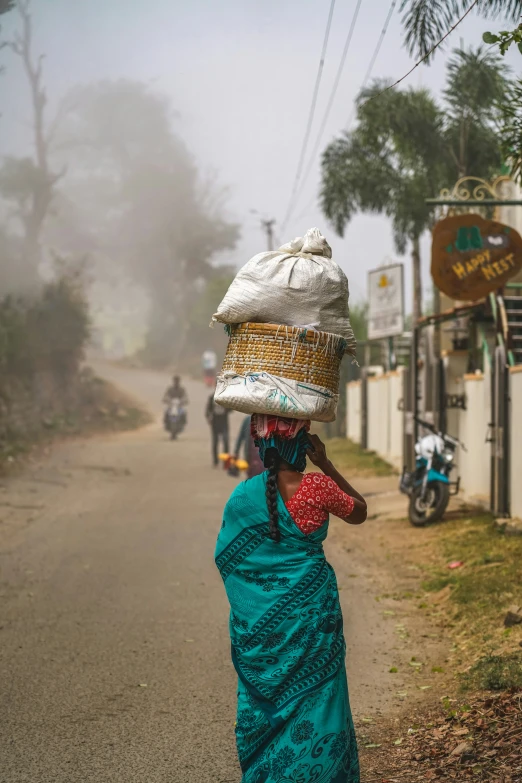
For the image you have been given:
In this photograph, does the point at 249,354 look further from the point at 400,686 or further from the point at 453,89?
the point at 453,89

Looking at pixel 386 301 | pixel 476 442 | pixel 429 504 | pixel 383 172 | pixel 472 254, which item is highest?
pixel 383 172

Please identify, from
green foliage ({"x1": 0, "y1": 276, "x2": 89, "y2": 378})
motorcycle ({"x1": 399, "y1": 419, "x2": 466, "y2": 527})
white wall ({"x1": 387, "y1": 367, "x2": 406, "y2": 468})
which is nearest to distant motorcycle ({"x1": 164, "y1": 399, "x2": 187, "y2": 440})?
green foliage ({"x1": 0, "y1": 276, "x2": 89, "y2": 378})

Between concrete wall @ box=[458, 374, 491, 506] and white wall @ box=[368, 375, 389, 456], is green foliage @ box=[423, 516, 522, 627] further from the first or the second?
white wall @ box=[368, 375, 389, 456]

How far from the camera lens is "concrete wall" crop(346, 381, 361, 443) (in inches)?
1102

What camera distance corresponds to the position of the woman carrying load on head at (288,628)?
3.24 metres

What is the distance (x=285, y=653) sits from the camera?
3320mm


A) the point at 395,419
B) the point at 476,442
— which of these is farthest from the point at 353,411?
the point at 476,442

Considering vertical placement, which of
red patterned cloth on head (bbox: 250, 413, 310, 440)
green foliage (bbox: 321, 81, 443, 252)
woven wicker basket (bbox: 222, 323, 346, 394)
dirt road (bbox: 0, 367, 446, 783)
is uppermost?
green foliage (bbox: 321, 81, 443, 252)

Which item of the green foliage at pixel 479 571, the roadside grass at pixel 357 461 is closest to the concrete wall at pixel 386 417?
the roadside grass at pixel 357 461

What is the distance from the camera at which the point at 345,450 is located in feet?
83.7

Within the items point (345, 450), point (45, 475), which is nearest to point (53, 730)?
point (45, 475)

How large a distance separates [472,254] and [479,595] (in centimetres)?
460

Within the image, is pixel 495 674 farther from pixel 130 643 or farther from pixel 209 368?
pixel 209 368

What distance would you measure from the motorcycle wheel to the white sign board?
44.9ft
